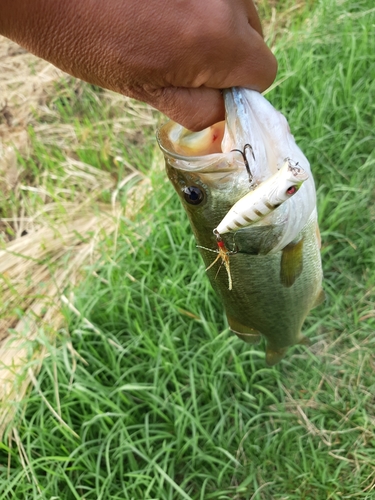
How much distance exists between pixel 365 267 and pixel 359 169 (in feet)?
1.98

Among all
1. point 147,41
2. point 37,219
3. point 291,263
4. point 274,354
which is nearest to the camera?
point 147,41

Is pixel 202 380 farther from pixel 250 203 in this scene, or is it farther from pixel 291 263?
pixel 250 203

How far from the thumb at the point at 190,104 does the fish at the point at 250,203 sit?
0.03 m

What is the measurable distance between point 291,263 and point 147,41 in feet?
2.90

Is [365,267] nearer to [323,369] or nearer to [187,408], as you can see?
[323,369]

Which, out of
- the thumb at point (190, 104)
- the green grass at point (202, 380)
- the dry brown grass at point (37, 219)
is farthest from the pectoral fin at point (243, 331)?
the dry brown grass at point (37, 219)

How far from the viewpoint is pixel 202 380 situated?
253cm

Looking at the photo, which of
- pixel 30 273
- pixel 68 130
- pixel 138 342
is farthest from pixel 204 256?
pixel 68 130

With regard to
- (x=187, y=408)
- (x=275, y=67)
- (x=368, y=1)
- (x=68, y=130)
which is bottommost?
(x=187, y=408)

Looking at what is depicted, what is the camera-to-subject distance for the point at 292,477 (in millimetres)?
2344

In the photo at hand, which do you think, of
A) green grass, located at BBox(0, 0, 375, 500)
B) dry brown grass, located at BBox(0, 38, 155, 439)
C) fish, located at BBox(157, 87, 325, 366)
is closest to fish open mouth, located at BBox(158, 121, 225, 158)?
fish, located at BBox(157, 87, 325, 366)

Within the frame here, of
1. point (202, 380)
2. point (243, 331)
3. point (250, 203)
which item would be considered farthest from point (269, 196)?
point (202, 380)

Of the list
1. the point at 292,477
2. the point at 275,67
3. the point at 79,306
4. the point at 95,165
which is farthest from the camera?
the point at 95,165

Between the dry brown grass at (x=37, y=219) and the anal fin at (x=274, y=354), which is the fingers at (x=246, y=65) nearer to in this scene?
the anal fin at (x=274, y=354)
